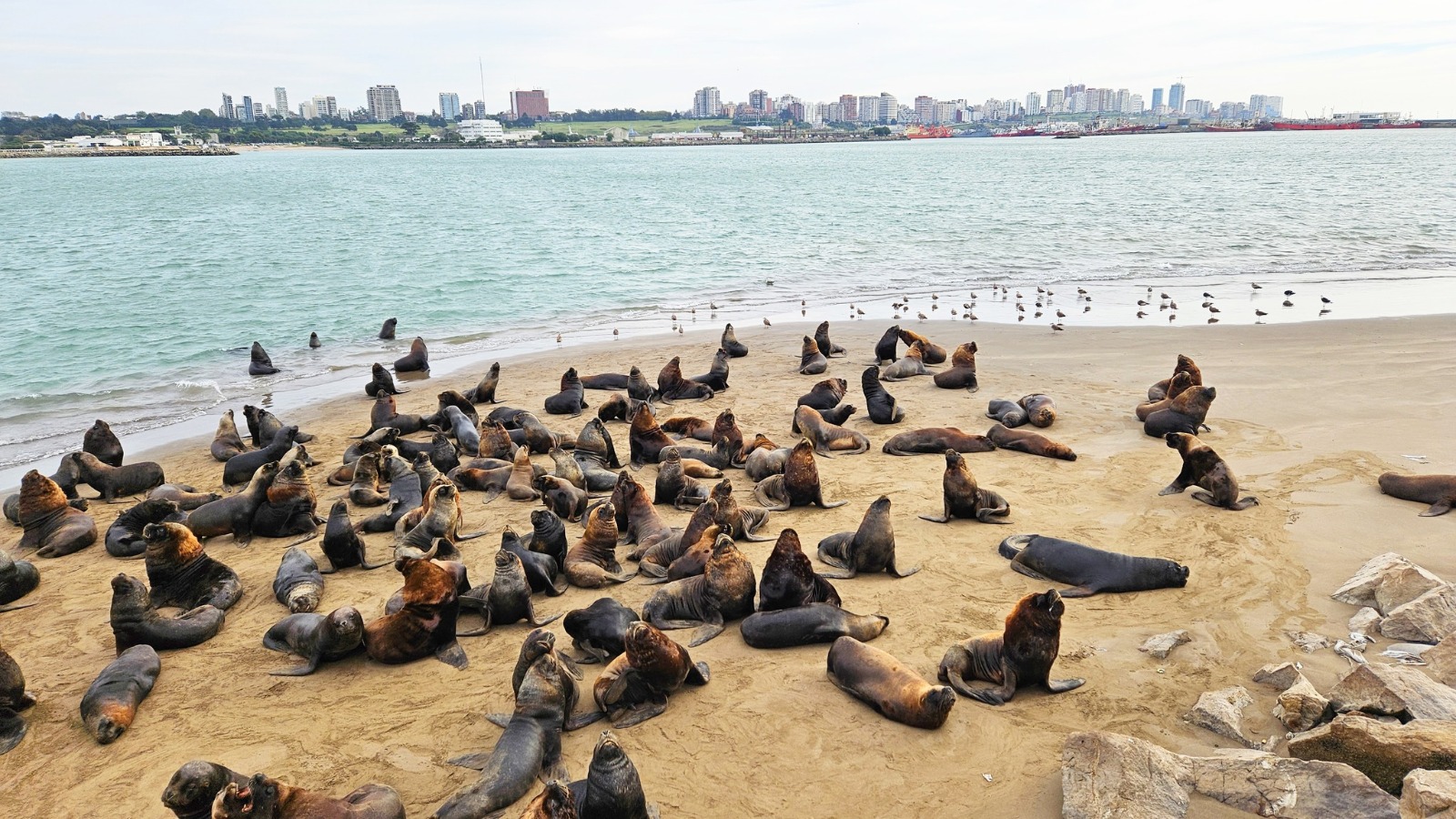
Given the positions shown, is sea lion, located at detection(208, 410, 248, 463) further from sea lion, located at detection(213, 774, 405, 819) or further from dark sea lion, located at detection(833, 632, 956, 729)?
dark sea lion, located at detection(833, 632, 956, 729)

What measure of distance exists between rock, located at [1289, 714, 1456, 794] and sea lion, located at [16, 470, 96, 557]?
35.0 ft

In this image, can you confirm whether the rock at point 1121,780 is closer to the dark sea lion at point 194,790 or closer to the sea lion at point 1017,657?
the sea lion at point 1017,657

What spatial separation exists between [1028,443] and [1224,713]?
229 inches

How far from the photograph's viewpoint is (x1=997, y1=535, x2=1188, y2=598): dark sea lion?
6.96 m

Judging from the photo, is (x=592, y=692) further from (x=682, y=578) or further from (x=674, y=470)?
(x=674, y=470)

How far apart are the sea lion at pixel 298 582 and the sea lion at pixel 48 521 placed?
278 centimetres

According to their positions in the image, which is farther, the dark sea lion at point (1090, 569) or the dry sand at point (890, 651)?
the dark sea lion at point (1090, 569)

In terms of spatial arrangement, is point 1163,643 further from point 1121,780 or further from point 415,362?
point 415,362

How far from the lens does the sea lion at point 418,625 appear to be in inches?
255

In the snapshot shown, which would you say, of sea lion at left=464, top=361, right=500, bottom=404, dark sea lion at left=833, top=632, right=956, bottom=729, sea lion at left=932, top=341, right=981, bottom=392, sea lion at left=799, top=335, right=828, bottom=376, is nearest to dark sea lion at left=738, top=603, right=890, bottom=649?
dark sea lion at left=833, top=632, right=956, bottom=729

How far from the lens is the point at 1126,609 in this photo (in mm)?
6672

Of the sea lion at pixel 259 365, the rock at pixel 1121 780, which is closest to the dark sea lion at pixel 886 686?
the rock at pixel 1121 780

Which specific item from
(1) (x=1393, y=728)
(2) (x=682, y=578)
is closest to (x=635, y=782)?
(2) (x=682, y=578)

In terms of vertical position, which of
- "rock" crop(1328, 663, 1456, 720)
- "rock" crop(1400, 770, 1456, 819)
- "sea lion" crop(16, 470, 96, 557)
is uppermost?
"rock" crop(1400, 770, 1456, 819)
